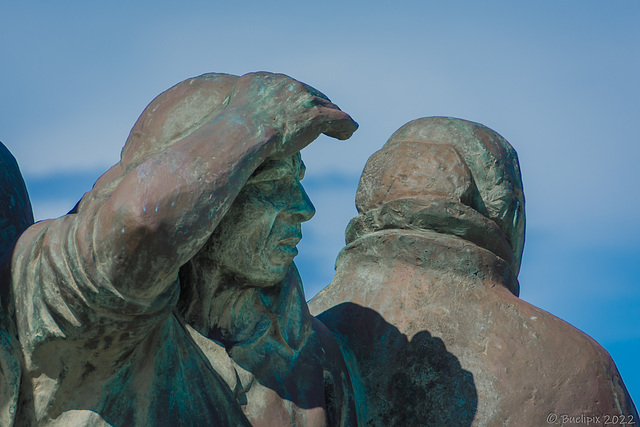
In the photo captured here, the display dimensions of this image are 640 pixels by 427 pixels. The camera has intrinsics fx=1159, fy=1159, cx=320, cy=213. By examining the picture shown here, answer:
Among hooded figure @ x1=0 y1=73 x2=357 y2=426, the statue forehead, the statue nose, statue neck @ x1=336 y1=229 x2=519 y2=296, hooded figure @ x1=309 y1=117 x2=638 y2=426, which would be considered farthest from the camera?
statue neck @ x1=336 y1=229 x2=519 y2=296

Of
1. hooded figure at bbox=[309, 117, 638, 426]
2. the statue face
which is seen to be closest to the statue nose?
the statue face

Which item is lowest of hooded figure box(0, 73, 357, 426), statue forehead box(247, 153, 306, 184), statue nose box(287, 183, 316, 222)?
hooded figure box(0, 73, 357, 426)

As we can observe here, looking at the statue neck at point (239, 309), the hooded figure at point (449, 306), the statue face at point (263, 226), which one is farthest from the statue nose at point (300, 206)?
the hooded figure at point (449, 306)

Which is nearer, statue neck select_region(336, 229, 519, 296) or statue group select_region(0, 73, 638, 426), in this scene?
statue group select_region(0, 73, 638, 426)

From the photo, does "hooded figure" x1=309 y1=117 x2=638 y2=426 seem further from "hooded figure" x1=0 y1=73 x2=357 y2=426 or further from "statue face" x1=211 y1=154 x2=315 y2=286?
"statue face" x1=211 y1=154 x2=315 y2=286

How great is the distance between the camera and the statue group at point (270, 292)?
3.92 m

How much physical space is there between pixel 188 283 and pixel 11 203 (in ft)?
2.50

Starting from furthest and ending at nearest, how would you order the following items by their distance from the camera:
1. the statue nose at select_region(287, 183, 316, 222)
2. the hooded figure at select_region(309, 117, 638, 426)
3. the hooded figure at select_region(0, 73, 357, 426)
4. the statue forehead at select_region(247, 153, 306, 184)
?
the hooded figure at select_region(309, 117, 638, 426)
the statue nose at select_region(287, 183, 316, 222)
the statue forehead at select_region(247, 153, 306, 184)
the hooded figure at select_region(0, 73, 357, 426)

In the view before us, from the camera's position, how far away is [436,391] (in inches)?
203

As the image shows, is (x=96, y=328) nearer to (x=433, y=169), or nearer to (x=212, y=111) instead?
(x=212, y=111)

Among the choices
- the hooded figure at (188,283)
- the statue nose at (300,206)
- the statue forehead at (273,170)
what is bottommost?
the hooded figure at (188,283)

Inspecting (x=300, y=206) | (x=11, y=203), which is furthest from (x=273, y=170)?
(x=11, y=203)

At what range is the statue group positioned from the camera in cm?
392

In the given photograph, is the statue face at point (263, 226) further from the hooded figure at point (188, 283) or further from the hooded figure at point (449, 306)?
the hooded figure at point (449, 306)
